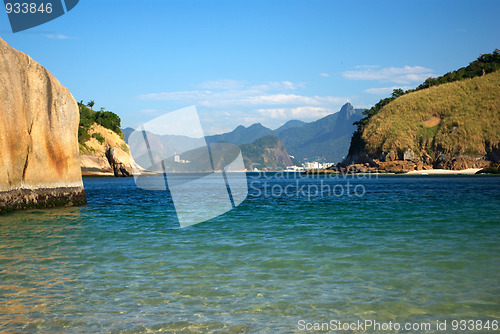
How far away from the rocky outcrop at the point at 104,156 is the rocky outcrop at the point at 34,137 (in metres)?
99.0

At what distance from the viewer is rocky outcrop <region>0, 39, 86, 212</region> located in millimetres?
19703

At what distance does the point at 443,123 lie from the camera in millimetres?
120438

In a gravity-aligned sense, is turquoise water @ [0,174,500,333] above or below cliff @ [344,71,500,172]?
below

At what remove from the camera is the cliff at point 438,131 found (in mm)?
108250

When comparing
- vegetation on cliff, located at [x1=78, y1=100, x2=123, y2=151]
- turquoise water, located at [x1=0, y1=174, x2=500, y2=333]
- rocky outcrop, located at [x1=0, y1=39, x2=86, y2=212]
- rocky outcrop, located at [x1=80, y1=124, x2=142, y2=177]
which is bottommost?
turquoise water, located at [x1=0, y1=174, x2=500, y2=333]

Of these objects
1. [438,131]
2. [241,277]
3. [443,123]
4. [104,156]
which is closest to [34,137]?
[241,277]

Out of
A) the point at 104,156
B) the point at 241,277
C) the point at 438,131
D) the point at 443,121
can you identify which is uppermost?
the point at 104,156

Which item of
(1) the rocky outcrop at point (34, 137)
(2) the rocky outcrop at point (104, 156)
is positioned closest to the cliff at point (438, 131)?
(2) the rocky outcrop at point (104, 156)

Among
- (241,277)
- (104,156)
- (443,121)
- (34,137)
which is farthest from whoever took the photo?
(104,156)

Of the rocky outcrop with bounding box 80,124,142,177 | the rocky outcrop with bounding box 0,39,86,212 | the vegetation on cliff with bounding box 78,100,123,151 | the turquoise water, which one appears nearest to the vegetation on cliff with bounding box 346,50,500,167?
the rocky outcrop with bounding box 80,124,142,177

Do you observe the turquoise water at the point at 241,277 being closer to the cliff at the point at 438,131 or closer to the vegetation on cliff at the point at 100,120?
the cliff at the point at 438,131

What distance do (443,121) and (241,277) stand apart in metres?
127

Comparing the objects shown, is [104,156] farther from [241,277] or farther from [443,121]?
[241,277]

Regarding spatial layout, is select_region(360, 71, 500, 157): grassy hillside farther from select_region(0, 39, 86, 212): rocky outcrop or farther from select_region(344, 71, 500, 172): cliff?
select_region(0, 39, 86, 212): rocky outcrop
